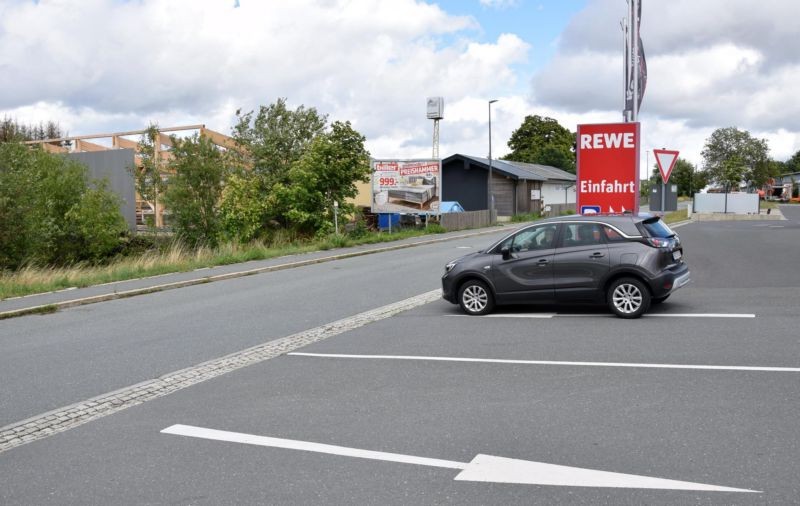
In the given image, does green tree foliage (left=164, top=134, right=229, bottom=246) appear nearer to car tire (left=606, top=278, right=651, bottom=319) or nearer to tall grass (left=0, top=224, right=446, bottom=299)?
tall grass (left=0, top=224, right=446, bottom=299)

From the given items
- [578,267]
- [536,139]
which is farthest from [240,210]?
[536,139]

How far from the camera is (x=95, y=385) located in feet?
25.8

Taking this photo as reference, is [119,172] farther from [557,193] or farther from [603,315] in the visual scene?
[557,193]

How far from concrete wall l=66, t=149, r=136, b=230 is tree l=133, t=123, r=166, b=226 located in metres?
1.06

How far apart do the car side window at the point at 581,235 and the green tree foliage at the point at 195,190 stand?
22.5 metres

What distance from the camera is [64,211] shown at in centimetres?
3161

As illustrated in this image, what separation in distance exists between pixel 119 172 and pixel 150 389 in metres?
32.7

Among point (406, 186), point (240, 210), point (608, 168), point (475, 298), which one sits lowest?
point (475, 298)

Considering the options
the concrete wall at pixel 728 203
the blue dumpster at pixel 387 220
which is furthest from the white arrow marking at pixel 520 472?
the concrete wall at pixel 728 203

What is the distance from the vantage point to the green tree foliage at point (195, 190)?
102ft

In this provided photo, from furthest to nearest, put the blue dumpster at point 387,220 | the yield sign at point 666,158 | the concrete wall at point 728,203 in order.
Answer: the concrete wall at point 728,203
the blue dumpster at point 387,220
the yield sign at point 666,158

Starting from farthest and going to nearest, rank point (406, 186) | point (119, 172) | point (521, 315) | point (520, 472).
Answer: point (406, 186)
point (119, 172)
point (521, 315)
point (520, 472)

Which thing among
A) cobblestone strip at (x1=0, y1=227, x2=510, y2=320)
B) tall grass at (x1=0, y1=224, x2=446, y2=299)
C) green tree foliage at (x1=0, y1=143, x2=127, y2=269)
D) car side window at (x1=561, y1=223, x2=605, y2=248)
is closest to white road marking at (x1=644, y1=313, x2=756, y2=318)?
car side window at (x1=561, y1=223, x2=605, y2=248)

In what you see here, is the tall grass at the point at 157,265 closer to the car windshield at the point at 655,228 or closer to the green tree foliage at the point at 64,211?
the green tree foliage at the point at 64,211
